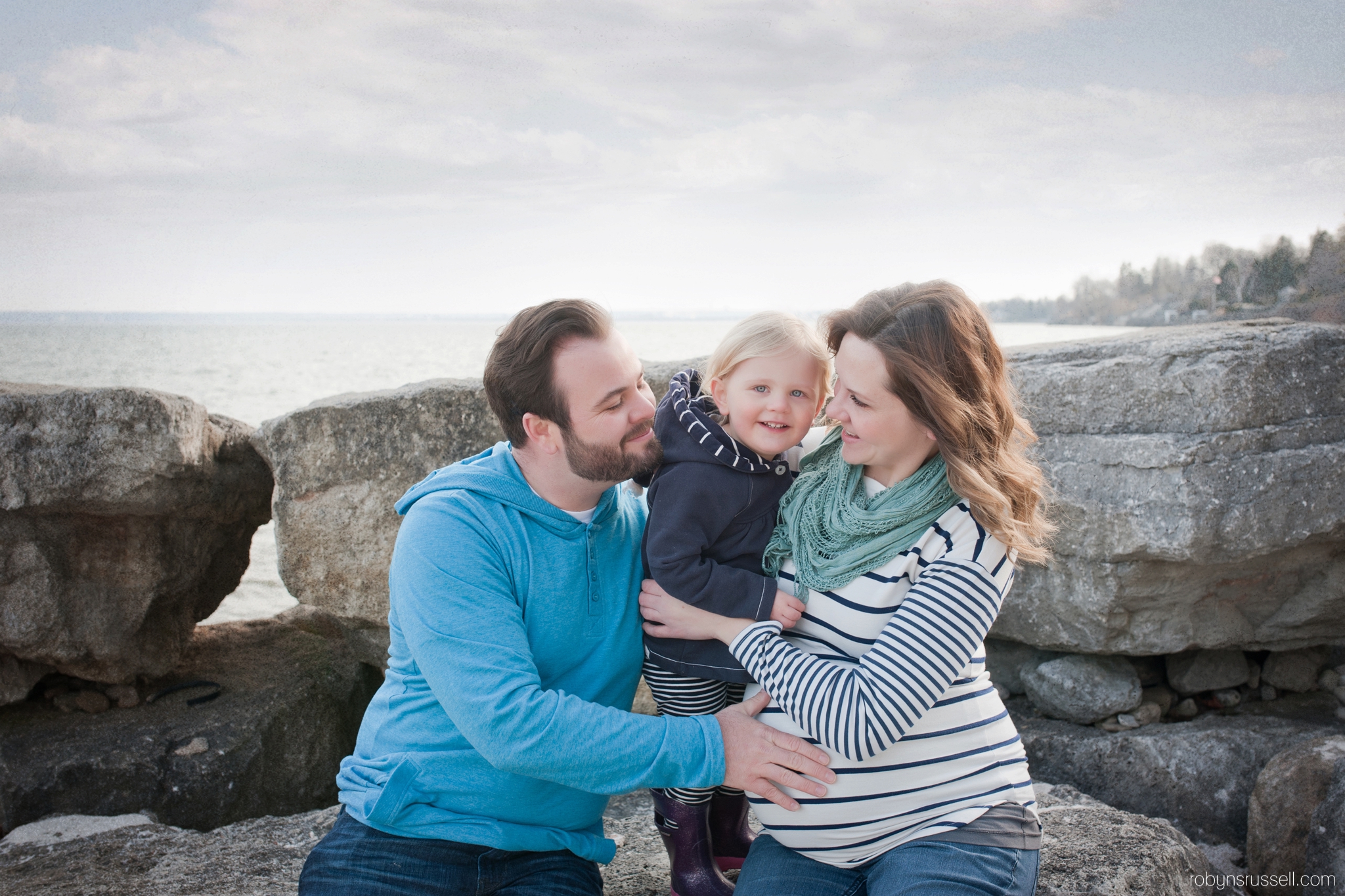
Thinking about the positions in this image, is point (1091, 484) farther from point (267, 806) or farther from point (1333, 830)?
point (267, 806)

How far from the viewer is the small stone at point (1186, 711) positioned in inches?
148

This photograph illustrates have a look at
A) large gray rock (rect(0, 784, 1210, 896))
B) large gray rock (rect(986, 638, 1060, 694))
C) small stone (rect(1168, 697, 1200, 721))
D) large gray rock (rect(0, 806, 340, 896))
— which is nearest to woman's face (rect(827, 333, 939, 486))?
large gray rock (rect(0, 784, 1210, 896))

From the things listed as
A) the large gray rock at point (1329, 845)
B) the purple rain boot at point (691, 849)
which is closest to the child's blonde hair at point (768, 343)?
the purple rain boot at point (691, 849)

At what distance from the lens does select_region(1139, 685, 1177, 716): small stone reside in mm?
3779

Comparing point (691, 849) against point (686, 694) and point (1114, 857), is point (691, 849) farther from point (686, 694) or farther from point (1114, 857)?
point (1114, 857)

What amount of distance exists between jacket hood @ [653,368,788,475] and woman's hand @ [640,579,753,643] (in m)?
0.36

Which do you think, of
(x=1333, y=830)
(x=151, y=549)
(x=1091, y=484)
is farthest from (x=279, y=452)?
Answer: (x=1333, y=830)

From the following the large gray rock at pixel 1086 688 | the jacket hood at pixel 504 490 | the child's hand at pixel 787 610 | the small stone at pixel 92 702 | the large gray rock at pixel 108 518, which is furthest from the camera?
the small stone at pixel 92 702

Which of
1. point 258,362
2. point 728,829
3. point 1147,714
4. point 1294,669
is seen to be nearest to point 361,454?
point 728,829

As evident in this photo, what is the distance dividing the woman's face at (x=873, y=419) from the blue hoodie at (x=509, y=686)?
0.70 meters

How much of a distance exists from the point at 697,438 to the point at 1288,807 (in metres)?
2.36

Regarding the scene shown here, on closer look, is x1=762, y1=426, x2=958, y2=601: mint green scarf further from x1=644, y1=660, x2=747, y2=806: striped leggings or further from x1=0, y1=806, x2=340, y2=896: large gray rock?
x1=0, y1=806, x2=340, y2=896: large gray rock

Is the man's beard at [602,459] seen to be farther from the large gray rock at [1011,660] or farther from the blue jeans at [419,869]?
the large gray rock at [1011,660]

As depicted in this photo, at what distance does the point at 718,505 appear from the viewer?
7.58 feet
